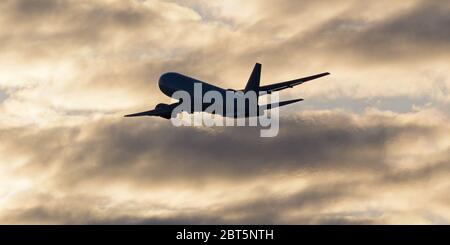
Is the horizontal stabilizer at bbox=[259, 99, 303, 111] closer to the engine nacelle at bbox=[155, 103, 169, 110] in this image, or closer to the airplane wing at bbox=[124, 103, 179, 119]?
the airplane wing at bbox=[124, 103, 179, 119]

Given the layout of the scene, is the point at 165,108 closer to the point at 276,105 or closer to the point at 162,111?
the point at 162,111

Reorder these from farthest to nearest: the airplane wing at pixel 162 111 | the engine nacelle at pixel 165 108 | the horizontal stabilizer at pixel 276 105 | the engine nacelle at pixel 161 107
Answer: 1. the engine nacelle at pixel 161 107
2. the engine nacelle at pixel 165 108
3. the airplane wing at pixel 162 111
4. the horizontal stabilizer at pixel 276 105

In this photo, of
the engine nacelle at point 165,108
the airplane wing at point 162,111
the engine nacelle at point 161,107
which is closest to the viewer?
the airplane wing at point 162,111

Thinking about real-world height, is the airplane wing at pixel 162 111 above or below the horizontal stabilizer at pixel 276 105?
above

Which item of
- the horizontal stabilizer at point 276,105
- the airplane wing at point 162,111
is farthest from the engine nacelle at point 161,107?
the horizontal stabilizer at point 276,105

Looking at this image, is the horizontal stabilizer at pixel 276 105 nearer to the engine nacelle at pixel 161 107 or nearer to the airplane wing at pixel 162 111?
the airplane wing at pixel 162 111

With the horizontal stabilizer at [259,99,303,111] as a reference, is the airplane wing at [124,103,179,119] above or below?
above

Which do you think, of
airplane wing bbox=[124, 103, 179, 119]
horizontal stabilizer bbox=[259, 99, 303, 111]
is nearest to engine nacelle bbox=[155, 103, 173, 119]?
airplane wing bbox=[124, 103, 179, 119]
